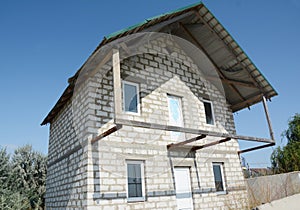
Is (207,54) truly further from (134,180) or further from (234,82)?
(134,180)

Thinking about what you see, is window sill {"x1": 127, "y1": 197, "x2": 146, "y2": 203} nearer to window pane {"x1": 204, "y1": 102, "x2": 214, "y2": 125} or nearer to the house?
the house

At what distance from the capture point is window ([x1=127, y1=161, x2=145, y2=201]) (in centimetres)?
589

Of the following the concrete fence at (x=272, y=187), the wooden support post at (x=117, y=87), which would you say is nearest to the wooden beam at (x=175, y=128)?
the wooden support post at (x=117, y=87)

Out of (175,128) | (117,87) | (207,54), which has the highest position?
(207,54)

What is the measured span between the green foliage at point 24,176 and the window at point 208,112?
321 inches

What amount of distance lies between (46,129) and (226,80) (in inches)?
281

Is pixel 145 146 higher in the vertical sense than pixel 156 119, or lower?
lower

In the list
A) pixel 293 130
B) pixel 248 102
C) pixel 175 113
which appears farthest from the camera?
pixel 293 130

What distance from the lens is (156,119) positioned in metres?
7.00

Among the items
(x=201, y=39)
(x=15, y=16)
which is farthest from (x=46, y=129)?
(x=201, y=39)

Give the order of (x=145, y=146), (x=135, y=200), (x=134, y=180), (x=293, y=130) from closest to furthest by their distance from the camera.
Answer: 1. (x=135, y=200)
2. (x=134, y=180)
3. (x=145, y=146)
4. (x=293, y=130)

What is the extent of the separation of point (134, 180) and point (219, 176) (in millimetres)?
3415

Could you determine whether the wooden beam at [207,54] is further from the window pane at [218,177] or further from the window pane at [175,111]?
the window pane at [218,177]

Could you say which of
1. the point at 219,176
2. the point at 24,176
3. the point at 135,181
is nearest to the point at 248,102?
the point at 219,176
